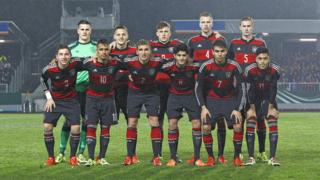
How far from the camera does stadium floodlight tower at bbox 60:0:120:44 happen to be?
26.3m

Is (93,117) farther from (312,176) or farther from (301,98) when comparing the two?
(301,98)

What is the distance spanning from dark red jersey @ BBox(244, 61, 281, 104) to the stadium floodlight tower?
71.1 ft

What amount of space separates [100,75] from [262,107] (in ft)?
8.53

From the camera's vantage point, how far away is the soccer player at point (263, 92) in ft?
18.3

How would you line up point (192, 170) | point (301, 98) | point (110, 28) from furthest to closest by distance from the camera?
point (110, 28)
point (301, 98)
point (192, 170)

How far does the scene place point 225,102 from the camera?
5578 millimetres

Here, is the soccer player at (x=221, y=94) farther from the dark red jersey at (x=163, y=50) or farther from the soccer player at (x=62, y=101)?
the soccer player at (x=62, y=101)

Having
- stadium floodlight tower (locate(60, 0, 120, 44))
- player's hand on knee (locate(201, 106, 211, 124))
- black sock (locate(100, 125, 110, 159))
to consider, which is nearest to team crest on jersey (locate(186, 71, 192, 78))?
player's hand on knee (locate(201, 106, 211, 124))

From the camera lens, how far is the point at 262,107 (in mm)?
5734

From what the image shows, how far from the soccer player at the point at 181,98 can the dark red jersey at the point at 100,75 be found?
804 mm

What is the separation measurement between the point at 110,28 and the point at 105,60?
69.8 ft

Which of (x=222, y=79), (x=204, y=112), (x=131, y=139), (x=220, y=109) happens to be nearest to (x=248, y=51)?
(x=222, y=79)

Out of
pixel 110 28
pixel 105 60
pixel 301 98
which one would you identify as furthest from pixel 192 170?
pixel 110 28

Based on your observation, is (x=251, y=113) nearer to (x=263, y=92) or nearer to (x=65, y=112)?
(x=263, y=92)
